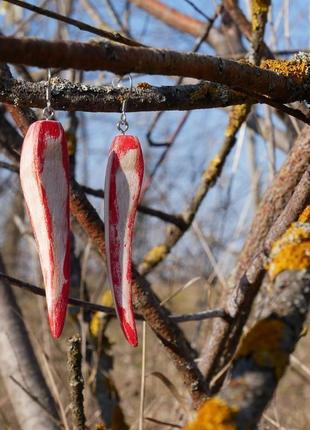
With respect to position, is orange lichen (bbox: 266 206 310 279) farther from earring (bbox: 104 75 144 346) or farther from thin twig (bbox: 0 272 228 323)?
thin twig (bbox: 0 272 228 323)

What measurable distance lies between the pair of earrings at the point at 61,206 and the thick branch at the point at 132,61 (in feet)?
0.63

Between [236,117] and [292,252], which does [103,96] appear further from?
[236,117]

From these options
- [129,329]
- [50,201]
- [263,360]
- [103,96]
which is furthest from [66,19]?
[263,360]

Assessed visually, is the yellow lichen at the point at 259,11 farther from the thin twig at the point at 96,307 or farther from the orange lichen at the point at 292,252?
the orange lichen at the point at 292,252

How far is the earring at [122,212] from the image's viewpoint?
3.17ft

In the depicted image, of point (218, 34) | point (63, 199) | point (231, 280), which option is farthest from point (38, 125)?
point (218, 34)

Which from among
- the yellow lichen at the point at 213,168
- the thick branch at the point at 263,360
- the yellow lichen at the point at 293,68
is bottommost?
the thick branch at the point at 263,360

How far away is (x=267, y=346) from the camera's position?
2.24 ft

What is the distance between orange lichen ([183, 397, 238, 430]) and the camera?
24.5 inches

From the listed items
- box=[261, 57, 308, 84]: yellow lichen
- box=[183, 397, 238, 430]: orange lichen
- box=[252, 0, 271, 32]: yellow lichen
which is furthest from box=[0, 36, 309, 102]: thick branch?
box=[252, 0, 271, 32]: yellow lichen

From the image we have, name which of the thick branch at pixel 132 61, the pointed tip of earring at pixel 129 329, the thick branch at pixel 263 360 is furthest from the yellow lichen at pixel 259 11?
the thick branch at pixel 263 360

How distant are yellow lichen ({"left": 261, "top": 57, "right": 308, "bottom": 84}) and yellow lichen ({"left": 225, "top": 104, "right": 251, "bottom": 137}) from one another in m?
0.68

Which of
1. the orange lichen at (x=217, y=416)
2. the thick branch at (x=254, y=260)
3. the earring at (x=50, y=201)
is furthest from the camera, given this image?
the thick branch at (x=254, y=260)

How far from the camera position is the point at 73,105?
1013 millimetres
